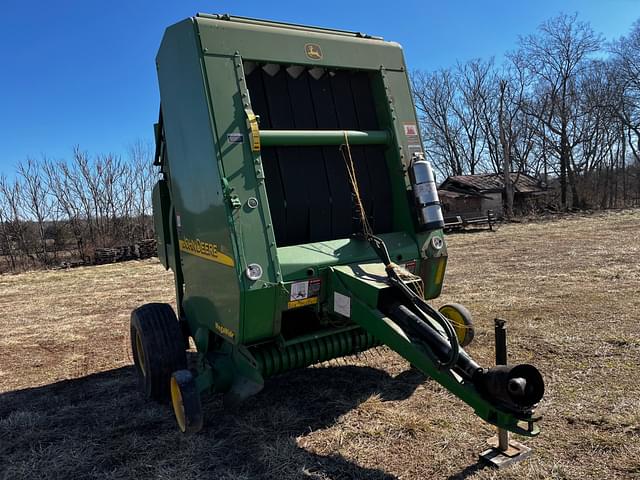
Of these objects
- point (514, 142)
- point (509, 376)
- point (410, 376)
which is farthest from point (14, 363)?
point (514, 142)

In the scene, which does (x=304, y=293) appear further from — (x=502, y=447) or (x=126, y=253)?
(x=126, y=253)

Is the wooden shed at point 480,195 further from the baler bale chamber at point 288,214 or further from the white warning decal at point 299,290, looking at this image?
the white warning decal at point 299,290

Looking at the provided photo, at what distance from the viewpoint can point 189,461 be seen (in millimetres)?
3213

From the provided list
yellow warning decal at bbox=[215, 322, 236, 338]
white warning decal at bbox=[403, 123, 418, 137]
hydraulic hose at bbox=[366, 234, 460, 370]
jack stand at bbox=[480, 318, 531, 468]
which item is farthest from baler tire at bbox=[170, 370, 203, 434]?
white warning decal at bbox=[403, 123, 418, 137]

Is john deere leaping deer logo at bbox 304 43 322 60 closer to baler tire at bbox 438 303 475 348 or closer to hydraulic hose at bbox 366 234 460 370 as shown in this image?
hydraulic hose at bbox 366 234 460 370

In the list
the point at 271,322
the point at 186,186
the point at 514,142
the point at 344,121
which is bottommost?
the point at 271,322

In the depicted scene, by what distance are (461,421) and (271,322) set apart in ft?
4.84

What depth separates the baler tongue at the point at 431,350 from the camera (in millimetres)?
2398

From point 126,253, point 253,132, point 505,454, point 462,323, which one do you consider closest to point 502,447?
point 505,454

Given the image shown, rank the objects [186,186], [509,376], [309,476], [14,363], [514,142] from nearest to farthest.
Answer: [509,376] < [309,476] < [186,186] < [14,363] < [514,142]

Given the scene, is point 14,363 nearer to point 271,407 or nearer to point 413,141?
point 271,407

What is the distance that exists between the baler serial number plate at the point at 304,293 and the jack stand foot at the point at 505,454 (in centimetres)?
139

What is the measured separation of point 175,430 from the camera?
3.68 m

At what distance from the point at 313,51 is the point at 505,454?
2.93 meters
